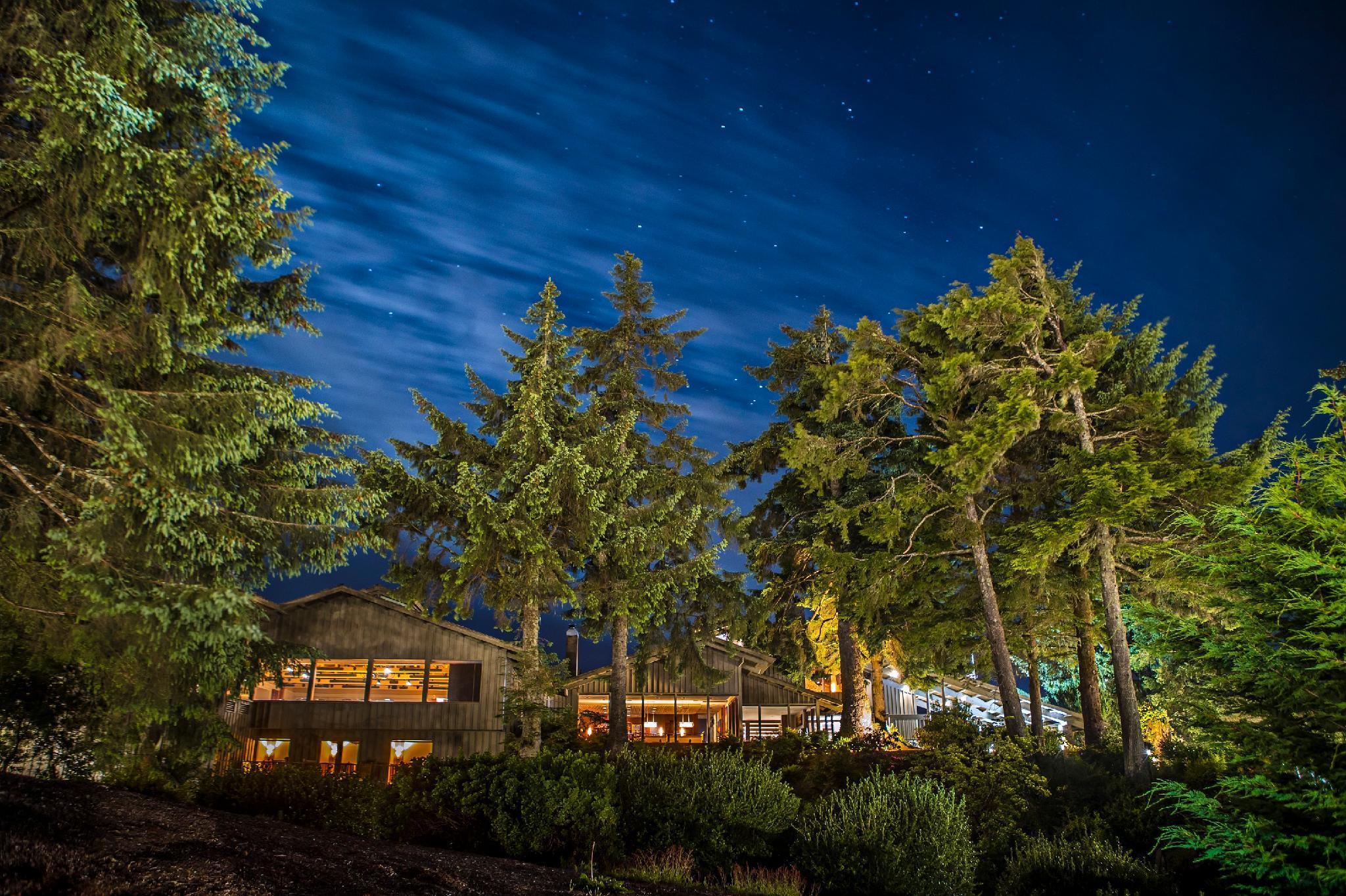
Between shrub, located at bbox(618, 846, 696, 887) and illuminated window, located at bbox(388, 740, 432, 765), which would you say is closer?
shrub, located at bbox(618, 846, 696, 887)

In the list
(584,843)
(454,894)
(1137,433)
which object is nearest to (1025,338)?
(1137,433)

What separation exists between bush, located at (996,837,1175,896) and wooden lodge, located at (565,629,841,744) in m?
16.2

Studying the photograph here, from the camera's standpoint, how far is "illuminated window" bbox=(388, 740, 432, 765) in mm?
23938

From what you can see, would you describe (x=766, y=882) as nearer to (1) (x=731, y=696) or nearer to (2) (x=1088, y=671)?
(2) (x=1088, y=671)

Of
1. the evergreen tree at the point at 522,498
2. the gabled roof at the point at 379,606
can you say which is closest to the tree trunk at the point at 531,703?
the evergreen tree at the point at 522,498

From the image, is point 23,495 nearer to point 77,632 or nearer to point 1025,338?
point 77,632

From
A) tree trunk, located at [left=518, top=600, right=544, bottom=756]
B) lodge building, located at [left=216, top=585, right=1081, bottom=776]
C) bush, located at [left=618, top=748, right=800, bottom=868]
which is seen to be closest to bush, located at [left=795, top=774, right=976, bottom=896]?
bush, located at [left=618, top=748, right=800, bottom=868]

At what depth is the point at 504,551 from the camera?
53.9ft

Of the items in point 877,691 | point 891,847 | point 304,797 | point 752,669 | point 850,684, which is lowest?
point 891,847

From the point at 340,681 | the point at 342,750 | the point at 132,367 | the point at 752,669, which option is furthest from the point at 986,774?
the point at 342,750

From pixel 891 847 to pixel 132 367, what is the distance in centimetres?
1139

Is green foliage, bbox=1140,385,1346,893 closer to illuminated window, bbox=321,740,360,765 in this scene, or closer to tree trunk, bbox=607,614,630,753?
tree trunk, bbox=607,614,630,753

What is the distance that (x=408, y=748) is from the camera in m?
24.2

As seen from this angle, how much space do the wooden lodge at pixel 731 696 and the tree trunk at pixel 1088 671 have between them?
375 inches
